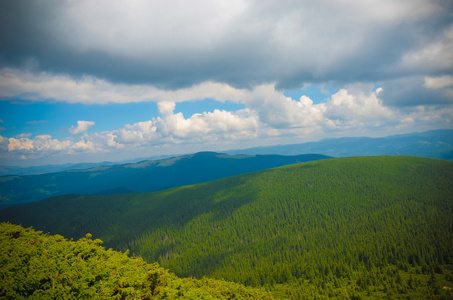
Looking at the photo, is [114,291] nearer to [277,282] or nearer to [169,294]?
[169,294]

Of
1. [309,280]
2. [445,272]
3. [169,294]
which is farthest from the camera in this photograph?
[309,280]

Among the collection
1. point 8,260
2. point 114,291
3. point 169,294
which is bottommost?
point 169,294

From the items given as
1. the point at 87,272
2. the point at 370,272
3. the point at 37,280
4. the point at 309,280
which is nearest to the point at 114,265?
the point at 87,272

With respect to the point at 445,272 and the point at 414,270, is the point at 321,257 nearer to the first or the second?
the point at 414,270

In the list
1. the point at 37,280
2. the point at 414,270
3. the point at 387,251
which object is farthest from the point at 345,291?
the point at 37,280

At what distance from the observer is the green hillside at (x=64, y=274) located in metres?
27.7

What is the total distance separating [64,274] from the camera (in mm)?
Result: 30078

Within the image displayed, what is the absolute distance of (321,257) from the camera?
19225 cm

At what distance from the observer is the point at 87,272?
3188 cm

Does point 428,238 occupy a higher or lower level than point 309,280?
higher

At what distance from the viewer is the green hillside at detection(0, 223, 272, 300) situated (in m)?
27.7

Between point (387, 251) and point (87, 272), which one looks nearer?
point (87, 272)

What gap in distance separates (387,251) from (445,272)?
1480 inches

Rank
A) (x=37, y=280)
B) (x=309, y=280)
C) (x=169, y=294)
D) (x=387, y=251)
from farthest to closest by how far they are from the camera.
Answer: (x=387, y=251), (x=309, y=280), (x=169, y=294), (x=37, y=280)
